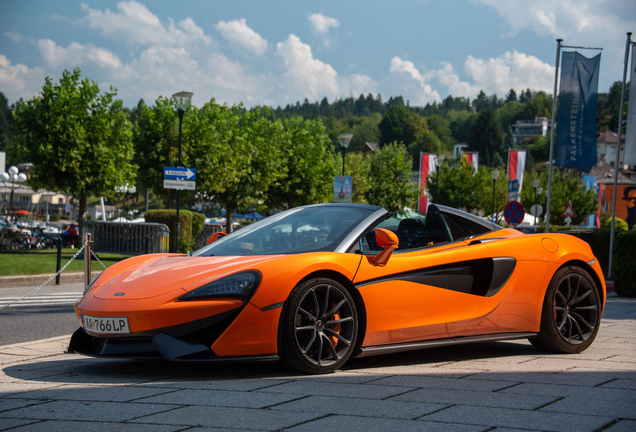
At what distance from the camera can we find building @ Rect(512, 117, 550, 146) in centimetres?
18800

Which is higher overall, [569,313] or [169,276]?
[169,276]

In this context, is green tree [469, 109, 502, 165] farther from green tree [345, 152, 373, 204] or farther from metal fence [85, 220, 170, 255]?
metal fence [85, 220, 170, 255]

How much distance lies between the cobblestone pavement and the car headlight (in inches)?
20.4

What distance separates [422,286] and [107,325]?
85.6 inches

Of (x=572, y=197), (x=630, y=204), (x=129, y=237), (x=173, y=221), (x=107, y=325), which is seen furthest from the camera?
(x=572, y=197)

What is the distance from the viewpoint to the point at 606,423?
2.95m

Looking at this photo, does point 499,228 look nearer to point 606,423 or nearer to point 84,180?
point 606,423

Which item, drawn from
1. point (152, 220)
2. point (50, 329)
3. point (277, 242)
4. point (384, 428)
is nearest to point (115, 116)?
point (152, 220)

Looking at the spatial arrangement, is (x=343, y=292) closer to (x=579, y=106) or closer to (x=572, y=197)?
(x=579, y=106)

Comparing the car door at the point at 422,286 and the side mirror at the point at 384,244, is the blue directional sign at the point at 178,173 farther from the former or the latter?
the side mirror at the point at 384,244

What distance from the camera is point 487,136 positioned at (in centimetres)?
14488

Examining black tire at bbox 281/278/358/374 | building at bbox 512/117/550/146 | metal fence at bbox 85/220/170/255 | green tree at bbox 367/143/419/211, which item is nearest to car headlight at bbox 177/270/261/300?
black tire at bbox 281/278/358/374

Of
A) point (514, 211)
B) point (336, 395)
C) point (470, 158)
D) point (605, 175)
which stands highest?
point (605, 175)

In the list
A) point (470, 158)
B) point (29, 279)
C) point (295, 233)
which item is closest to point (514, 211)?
point (29, 279)
